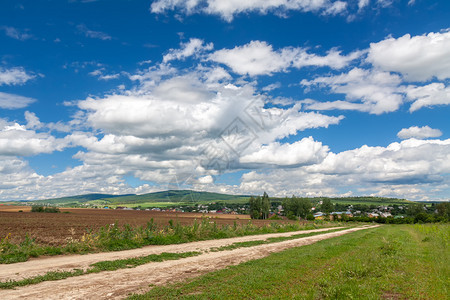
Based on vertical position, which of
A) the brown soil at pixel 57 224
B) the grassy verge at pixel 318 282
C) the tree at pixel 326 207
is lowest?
the tree at pixel 326 207

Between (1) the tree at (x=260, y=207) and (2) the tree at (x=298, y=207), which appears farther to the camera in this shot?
(2) the tree at (x=298, y=207)

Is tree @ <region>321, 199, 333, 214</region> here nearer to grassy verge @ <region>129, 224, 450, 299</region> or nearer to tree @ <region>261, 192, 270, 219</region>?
tree @ <region>261, 192, 270, 219</region>

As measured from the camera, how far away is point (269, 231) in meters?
40.2

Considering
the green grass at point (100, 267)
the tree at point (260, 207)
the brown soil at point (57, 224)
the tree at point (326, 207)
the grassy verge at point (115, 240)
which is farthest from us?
the tree at point (326, 207)

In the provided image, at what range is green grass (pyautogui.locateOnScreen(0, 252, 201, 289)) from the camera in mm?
9759

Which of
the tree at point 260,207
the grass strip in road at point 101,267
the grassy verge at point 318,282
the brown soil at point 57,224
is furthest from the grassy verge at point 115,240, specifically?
the tree at point 260,207

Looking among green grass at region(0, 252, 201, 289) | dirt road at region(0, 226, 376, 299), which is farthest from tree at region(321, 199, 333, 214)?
dirt road at region(0, 226, 376, 299)

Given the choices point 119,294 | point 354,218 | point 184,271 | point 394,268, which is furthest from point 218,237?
point 354,218

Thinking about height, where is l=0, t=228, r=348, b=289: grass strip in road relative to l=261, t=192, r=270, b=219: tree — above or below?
above

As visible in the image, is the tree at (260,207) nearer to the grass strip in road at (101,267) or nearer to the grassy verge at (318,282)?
the grass strip in road at (101,267)

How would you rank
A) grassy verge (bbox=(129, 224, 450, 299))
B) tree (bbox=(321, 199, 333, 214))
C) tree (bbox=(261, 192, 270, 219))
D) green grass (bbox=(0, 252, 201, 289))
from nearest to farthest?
grassy verge (bbox=(129, 224, 450, 299))
green grass (bbox=(0, 252, 201, 289))
tree (bbox=(261, 192, 270, 219))
tree (bbox=(321, 199, 333, 214))

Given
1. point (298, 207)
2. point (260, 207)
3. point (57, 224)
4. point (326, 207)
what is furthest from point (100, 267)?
point (326, 207)

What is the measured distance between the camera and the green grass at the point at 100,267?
32.0 feet

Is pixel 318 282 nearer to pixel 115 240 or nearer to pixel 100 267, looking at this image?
pixel 100 267
